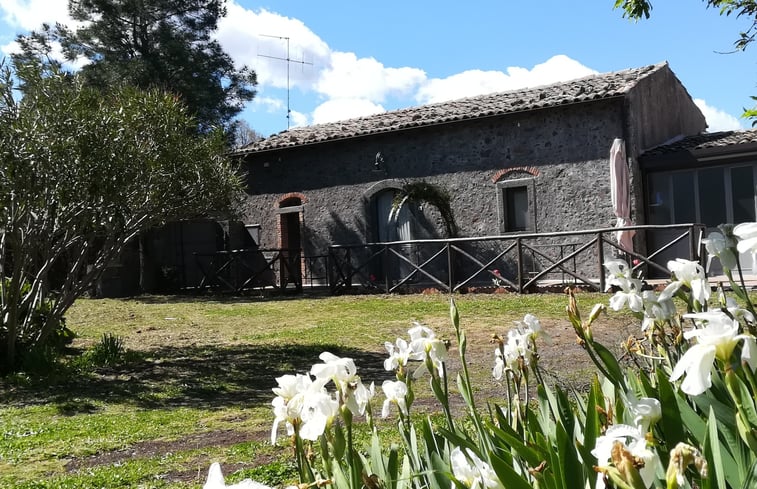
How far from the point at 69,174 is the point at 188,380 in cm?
208

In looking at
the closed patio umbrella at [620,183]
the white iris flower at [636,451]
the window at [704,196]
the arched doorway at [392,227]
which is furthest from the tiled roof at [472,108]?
the white iris flower at [636,451]

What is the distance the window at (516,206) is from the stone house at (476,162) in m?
0.02

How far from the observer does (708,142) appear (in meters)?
13.3

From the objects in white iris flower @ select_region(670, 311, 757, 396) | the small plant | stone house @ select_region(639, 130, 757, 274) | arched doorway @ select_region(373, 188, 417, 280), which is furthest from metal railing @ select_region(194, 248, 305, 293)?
white iris flower @ select_region(670, 311, 757, 396)

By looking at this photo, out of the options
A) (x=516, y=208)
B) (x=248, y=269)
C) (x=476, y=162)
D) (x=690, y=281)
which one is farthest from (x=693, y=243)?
(x=690, y=281)

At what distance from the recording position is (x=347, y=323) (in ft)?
30.9

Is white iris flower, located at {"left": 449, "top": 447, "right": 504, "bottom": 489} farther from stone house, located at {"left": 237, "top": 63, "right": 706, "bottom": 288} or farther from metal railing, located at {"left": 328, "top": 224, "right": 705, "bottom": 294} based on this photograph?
stone house, located at {"left": 237, "top": 63, "right": 706, "bottom": 288}

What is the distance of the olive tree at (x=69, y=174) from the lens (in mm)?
5938

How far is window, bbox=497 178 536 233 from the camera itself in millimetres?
14141

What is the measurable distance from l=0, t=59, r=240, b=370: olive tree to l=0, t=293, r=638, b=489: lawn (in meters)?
0.91

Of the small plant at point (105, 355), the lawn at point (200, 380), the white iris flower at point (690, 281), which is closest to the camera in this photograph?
the white iris flower at point (690, 281)

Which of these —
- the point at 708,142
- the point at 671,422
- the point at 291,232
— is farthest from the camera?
the point at 291,232

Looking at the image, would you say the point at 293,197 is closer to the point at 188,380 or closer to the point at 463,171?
the point at 463,171

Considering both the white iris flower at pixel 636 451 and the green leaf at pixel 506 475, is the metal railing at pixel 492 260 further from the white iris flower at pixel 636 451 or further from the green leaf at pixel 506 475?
the white iris flower at pixel 636 451
